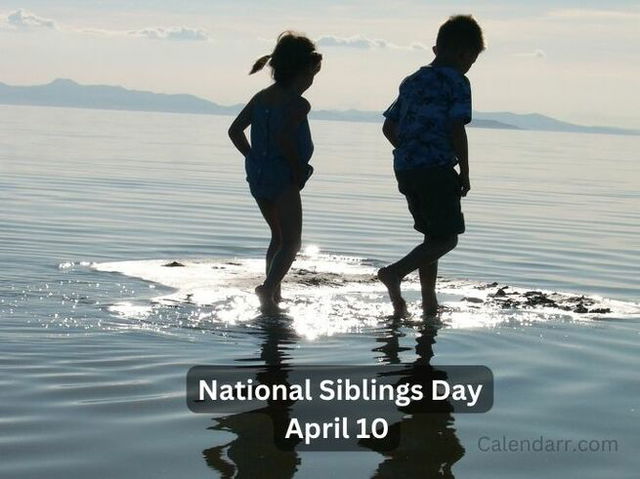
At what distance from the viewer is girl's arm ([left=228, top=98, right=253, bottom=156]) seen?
338 inches

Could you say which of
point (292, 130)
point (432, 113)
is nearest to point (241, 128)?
point (292, 130)

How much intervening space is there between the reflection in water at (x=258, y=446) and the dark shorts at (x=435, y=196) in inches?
92.0

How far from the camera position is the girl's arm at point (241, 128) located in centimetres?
859

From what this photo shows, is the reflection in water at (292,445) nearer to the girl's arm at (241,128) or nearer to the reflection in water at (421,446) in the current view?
the reflection in water at (421,446)

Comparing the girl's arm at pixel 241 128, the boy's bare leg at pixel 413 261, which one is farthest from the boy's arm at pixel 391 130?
the girl's arm at pixel 241 128

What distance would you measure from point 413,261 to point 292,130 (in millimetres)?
1299

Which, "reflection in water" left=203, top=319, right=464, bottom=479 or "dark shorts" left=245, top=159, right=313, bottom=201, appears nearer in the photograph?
"reflection in water" left=203, top=319, right=464, bottom=479

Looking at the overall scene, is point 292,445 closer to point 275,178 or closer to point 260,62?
point 275,178

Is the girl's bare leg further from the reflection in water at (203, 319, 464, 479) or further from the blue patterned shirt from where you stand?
the reflection in water at (203, 319, 464, 479)

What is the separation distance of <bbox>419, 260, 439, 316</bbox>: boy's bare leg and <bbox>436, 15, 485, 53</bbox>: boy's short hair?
151cm

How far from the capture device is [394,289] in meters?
8.17

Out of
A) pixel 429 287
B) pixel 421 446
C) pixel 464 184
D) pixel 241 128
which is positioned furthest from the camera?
pixel 241 128

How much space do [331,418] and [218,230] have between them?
10576 millimetres

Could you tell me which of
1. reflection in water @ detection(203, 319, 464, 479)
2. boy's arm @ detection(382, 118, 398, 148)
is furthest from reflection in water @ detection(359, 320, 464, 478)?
boy's arm @ detection(382, 118, 398, 148)
